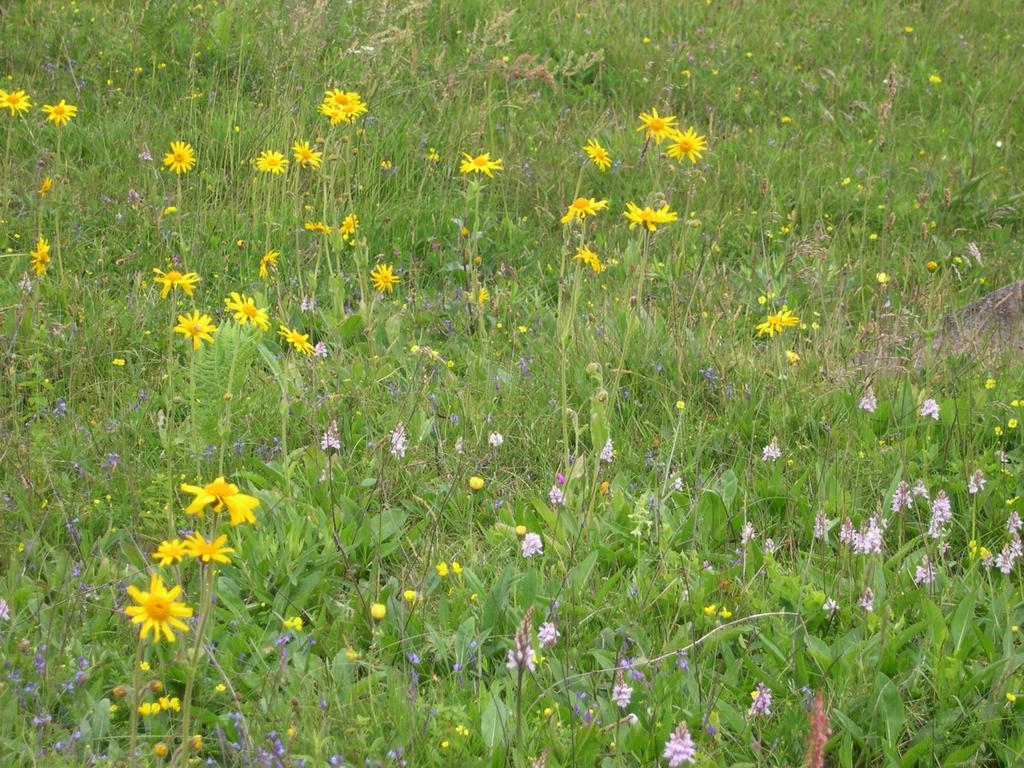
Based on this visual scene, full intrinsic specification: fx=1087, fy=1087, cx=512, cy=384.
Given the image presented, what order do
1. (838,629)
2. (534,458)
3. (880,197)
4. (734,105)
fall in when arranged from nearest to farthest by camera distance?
(838,629)
(534,458)
(880,197)
(734,105)

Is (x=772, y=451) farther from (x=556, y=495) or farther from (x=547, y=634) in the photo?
(x=547, y=634)

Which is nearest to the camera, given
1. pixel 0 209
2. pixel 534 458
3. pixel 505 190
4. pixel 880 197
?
pixel 534 458

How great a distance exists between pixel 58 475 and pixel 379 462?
0.82 m

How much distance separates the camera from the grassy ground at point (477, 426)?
2.09 m

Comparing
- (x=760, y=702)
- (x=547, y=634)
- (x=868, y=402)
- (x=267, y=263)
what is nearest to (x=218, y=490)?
(x=547, y=634)

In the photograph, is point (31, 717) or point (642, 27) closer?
point (31, 717)

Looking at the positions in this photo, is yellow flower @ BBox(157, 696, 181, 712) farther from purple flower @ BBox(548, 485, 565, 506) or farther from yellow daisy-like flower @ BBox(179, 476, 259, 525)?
purple flower @ BBox(548, 485, 565, 506)

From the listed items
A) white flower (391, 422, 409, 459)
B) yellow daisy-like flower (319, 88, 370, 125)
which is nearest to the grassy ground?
white flower (391, 422, 409, 459)

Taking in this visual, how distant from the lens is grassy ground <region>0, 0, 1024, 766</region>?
6.86ft

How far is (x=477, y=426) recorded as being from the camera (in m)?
3.08

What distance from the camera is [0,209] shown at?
405cm

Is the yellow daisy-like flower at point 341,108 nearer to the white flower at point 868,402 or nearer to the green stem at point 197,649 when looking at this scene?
the white flower at point 868,402

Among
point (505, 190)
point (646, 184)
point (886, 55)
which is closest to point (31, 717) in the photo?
point (505, 190)

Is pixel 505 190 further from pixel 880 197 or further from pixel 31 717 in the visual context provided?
pixel 31 717
